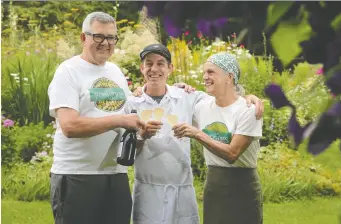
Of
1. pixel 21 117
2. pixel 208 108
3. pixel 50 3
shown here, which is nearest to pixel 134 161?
pixel 208 108

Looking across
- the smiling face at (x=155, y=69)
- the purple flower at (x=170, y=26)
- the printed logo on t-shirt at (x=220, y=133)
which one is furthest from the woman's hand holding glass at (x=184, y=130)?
the purple flower at (x=170, y=26)

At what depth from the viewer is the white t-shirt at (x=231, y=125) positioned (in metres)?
2.98

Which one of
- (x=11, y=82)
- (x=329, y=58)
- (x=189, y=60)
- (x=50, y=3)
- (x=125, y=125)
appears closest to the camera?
(x=329, y=58)

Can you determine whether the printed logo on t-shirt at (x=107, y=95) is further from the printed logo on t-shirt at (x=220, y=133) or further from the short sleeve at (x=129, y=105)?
the printed logo on t-shirt at (x=220, y=133)

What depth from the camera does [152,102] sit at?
3051 mm

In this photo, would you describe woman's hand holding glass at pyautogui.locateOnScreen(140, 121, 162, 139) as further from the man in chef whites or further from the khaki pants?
the khaki pants

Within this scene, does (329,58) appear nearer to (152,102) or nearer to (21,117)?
(152,102)

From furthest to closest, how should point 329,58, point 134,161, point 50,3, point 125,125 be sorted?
point 50,3
point 134,161
point 125,125
point 329,58

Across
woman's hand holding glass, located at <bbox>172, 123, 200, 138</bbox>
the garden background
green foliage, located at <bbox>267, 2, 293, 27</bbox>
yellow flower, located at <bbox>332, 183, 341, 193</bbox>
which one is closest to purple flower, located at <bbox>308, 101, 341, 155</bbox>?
green foliage, located at <bbox>267, 2, 293, 27</bbox>

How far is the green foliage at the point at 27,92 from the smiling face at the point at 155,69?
13.2 feet

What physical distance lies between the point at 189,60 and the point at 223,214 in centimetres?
477

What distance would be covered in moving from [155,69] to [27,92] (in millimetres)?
4344

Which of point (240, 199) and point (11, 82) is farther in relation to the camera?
point (11, 82)

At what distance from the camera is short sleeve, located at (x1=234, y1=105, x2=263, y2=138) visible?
2.96 meters
